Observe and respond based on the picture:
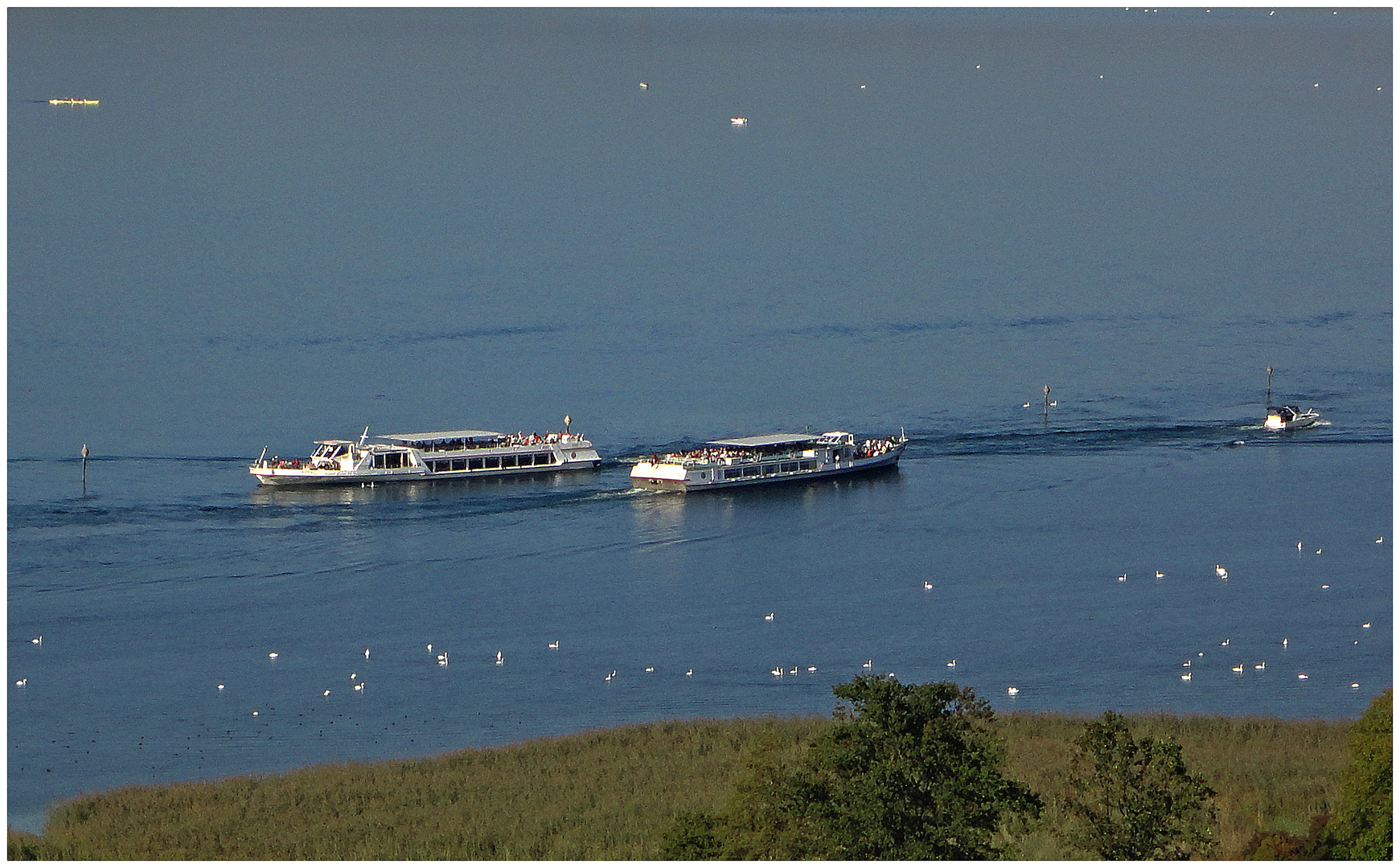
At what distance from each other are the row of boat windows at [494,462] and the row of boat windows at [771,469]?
4752 mm

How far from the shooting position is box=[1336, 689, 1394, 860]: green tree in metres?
20.1

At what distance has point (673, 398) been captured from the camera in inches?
2296

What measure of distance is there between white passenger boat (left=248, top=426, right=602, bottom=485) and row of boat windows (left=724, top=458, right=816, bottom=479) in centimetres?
358

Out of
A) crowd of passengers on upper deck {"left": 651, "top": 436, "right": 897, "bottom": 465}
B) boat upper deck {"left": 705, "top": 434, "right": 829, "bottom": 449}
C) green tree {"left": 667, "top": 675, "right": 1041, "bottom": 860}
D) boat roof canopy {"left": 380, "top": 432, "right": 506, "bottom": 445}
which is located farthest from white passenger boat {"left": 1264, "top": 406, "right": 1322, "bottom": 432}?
green tree {"left": 667, "top": 675, "right": 1041, "bottom": 860}

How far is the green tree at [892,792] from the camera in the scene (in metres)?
19.8

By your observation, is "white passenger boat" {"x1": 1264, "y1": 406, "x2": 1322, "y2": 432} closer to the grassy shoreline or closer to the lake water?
the lake water

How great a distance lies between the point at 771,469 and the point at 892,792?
32931 mm

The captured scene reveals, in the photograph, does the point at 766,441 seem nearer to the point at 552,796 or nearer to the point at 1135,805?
the point at 552,796

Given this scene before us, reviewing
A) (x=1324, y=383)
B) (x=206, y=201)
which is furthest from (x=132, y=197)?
(x=1324, y=383)

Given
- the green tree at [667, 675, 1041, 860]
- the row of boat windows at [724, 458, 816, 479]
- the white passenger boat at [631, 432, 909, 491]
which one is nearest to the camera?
the green tree at [667, 675, 1041, 860]

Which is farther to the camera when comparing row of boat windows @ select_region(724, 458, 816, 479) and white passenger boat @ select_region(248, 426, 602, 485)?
row of boat windows @ select_region(724, 458, 816, 479)

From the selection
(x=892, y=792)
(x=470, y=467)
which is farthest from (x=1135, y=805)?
(x=470, y=467)

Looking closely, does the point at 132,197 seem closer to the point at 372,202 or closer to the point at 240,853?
the point at 372,202

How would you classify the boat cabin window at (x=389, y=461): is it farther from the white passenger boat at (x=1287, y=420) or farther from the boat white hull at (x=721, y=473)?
the white passenger boat at (x=1287, y=420)
